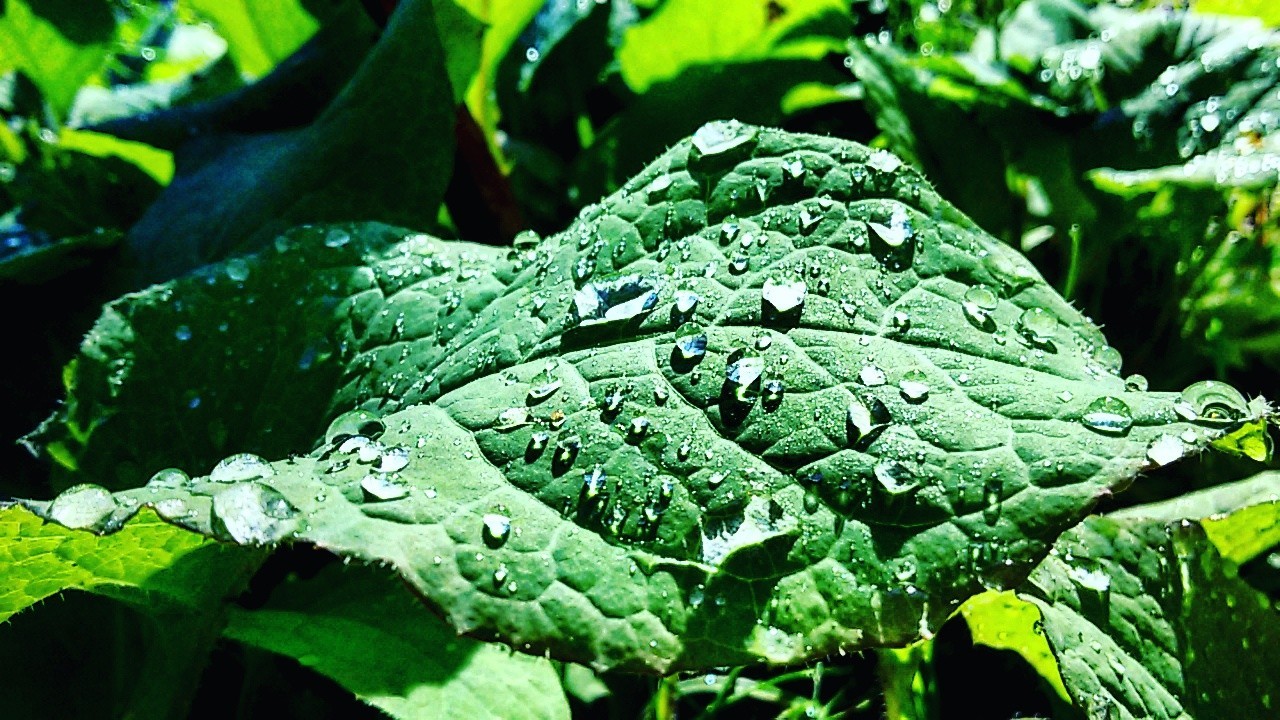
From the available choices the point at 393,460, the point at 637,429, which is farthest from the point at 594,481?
the point at 393,460

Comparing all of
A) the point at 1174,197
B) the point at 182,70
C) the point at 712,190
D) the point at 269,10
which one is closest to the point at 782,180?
the point at 712,190

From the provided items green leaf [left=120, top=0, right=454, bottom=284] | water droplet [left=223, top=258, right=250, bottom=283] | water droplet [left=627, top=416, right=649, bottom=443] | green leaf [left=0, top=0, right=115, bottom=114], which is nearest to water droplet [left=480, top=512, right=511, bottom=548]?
water droplet [left=627, top=416, right=649, bottom=443]

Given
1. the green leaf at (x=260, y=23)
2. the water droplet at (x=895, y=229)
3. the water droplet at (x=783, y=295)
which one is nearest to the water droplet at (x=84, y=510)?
the water droplet at (x=783, y=295)

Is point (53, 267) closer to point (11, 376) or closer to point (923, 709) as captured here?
point (11, 376)

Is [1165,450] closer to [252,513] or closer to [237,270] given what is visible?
[252,513]

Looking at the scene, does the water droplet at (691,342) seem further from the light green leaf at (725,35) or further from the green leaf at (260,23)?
the green leaf at (260,23)

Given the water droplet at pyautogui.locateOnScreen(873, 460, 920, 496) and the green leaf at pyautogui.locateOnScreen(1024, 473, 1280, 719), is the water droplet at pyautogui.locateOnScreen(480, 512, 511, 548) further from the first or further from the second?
Result: the green leaf at pyautogui.locateOnScreen(1024, 473, 1280, 719)
